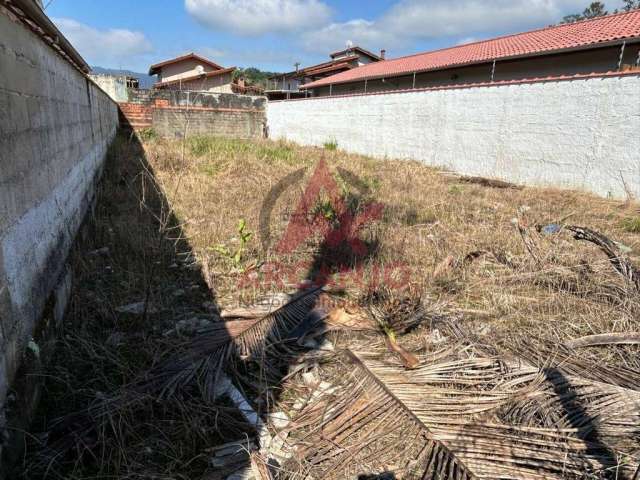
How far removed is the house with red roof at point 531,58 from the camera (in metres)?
11.0

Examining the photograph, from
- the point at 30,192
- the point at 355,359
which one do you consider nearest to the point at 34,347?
the point at 30,192

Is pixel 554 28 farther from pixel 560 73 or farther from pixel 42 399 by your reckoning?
pixel 42 399

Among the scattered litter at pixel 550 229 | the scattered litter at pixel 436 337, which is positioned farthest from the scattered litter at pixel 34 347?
the scattered litter at pixel 550 229

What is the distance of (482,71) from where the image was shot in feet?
49.1

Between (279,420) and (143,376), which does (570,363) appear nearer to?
(279,420)

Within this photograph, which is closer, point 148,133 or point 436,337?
point 436,337

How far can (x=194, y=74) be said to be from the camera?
105 feet

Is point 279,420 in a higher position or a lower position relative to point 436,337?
lower

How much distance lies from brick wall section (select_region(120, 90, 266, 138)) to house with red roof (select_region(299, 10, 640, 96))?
6485 mm

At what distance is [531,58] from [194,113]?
12.2 metres

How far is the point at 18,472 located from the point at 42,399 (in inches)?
16.3

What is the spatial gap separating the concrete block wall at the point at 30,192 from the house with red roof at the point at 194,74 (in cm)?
3013

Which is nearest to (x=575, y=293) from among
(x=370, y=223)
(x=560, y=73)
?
(x=370, y=223)

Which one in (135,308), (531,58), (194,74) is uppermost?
(194,74)
